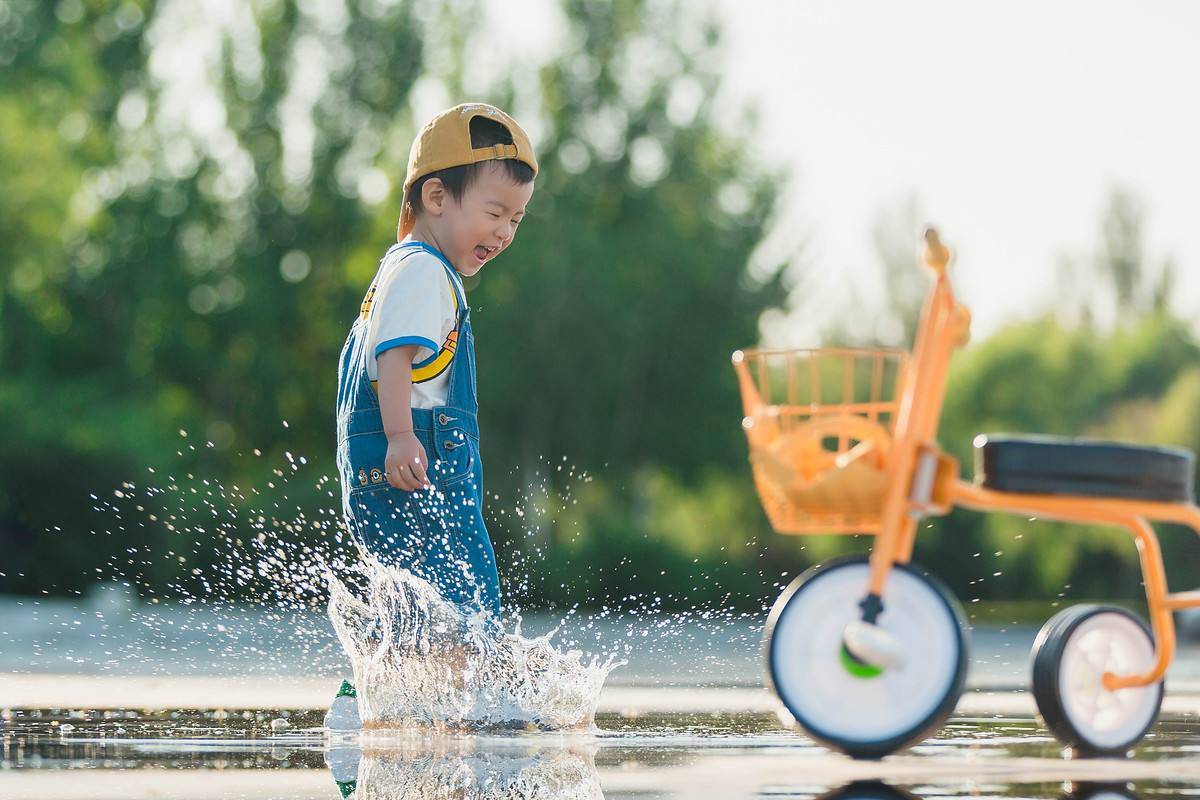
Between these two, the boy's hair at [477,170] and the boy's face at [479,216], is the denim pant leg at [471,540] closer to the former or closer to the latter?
the boy's face at [479,216]

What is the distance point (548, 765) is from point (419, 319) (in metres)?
1.26

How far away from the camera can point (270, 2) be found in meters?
29.0

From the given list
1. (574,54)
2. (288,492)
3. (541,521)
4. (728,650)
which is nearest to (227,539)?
(288,492)

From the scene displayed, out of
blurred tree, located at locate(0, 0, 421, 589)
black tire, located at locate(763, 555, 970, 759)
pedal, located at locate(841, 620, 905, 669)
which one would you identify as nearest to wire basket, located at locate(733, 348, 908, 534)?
black tire, located at locate(763, 555, 970, 759)

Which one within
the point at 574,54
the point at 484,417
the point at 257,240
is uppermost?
the point at 574,54

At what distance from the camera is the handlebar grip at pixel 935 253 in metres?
4.43

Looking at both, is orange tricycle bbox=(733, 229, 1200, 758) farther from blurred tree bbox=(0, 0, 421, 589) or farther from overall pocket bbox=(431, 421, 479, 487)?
blurred tree bbox=(0, 0, 421, 589)

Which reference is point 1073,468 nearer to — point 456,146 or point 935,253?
point 935,253

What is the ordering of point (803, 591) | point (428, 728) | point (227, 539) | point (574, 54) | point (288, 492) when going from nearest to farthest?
point (803, 591) → point (428, 728) → point (227, 539) → point (288, 492) → point (574, 54)

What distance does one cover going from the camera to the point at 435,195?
17.2 ft

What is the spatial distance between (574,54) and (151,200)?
7.49 metres

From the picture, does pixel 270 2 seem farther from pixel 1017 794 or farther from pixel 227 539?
pixel 1017 794

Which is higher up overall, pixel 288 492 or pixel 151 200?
pixel 151 200

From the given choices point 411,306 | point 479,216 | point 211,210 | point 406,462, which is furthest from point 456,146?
point 211,210
